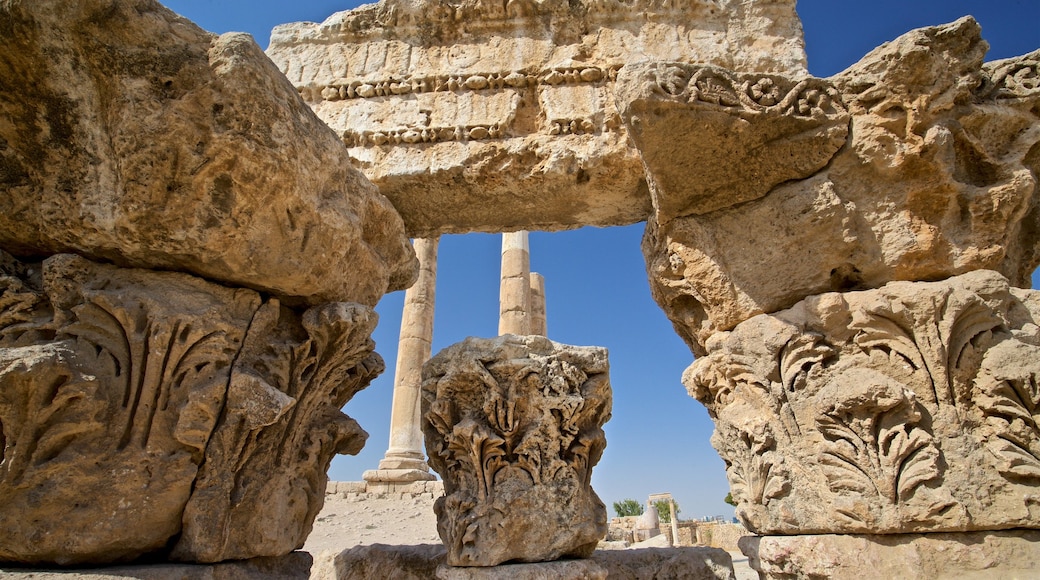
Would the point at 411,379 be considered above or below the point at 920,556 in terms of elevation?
above

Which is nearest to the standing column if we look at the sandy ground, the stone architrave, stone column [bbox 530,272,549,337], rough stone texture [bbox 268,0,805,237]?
the stone architrave

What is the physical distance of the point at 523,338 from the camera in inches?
104

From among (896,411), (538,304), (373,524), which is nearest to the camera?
(896,411)

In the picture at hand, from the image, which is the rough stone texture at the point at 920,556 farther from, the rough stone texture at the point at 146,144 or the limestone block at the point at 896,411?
the rough stone texture at the point at 146,144

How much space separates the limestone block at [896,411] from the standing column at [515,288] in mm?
9806

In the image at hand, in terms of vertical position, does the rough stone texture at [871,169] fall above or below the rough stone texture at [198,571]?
above

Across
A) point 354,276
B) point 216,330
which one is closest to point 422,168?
point 354,276

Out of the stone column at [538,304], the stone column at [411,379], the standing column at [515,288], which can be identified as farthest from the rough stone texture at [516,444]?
the stone column at [538,304]

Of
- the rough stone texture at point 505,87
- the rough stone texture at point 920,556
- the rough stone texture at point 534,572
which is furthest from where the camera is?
the rough stone texture at point 505,87

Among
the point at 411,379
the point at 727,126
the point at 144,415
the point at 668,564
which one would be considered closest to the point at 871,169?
the point at 727,126

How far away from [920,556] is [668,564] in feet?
3.95

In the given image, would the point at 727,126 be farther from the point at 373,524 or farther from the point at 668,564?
the point at 373,524

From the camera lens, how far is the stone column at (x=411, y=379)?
10.9 m

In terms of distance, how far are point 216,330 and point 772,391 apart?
229cm
